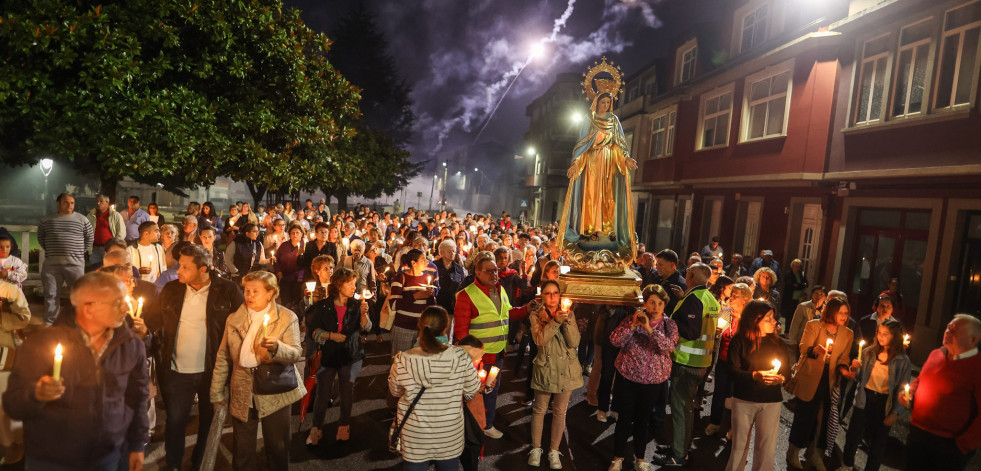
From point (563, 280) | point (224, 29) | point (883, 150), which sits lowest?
point (563, 280)

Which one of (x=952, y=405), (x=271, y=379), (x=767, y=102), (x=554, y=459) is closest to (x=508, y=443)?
(x=554, y=459)

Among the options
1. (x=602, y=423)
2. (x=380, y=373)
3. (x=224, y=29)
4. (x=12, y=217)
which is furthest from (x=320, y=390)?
(x=12, y=217)

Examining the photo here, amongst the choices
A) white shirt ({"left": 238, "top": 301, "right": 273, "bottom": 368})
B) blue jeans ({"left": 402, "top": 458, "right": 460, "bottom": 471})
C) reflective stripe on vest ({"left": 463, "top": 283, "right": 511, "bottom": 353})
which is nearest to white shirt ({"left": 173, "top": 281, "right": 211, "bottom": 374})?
white shirt ({"left": 238, "top": 301, "right": 273, "bottom": 368})

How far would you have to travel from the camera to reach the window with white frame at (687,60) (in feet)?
72.7

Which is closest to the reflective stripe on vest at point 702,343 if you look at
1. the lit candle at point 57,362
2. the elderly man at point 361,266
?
the elderly man at point 361,266

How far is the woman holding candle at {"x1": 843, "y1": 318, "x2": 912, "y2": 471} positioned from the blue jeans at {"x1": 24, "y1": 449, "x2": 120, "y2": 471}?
6275mm

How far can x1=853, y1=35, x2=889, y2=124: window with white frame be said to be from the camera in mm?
12203

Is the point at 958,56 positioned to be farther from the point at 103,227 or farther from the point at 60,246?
the point at 103,227

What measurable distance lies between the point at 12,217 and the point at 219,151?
2841 centimetres

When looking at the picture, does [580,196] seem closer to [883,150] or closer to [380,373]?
[380,373]

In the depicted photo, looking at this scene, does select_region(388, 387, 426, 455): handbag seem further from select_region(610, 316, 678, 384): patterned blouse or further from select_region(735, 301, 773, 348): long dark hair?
select_region(735, 301, 773, 348): long dark hair

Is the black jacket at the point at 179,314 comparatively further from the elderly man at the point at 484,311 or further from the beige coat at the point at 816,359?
the beige coat at the point at 816,359

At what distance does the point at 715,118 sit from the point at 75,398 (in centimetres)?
1997

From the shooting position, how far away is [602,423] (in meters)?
6.62
